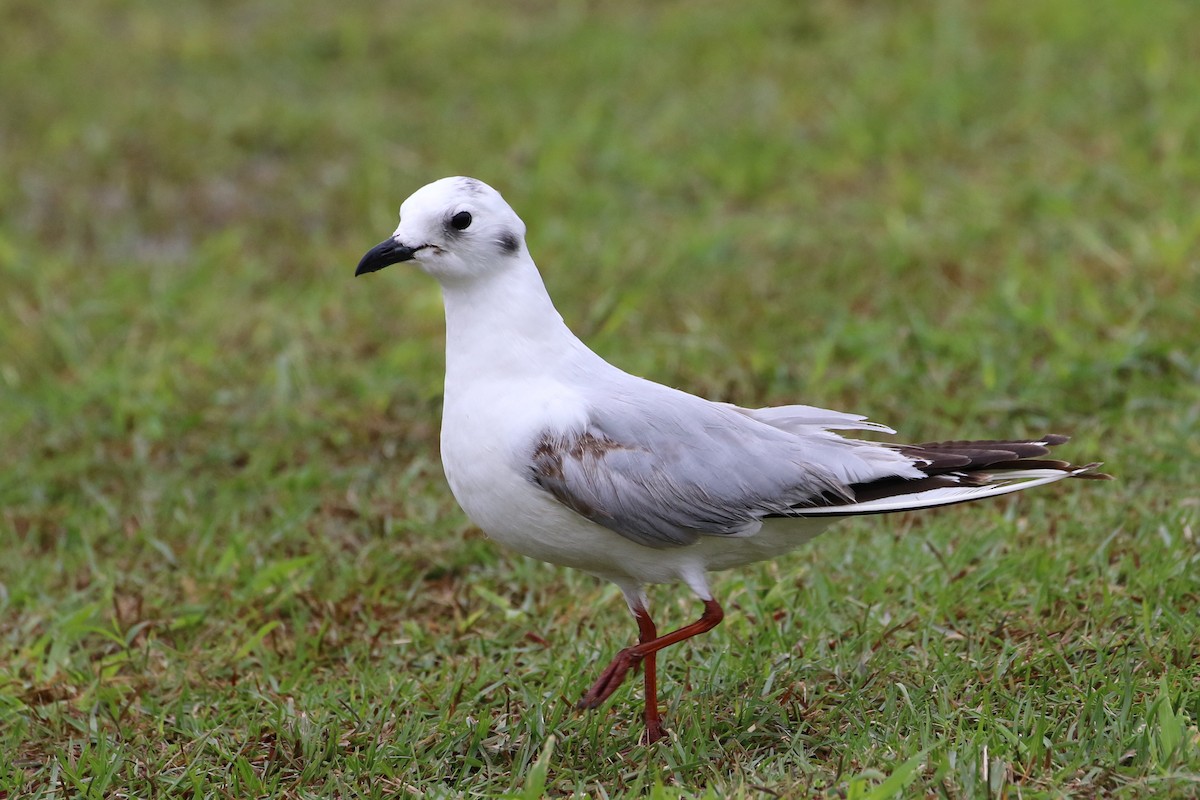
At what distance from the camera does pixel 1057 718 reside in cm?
322

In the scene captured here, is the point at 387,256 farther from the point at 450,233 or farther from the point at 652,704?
the point at 652,704

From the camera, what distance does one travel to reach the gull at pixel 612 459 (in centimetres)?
327

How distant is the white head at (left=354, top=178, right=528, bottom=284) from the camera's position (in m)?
3.37

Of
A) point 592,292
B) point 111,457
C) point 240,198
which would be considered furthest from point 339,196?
point 111,457

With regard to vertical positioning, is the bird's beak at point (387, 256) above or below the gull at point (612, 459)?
above

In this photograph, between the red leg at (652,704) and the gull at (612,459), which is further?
the red leg at (652,704)

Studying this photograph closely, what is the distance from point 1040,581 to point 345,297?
3.65m

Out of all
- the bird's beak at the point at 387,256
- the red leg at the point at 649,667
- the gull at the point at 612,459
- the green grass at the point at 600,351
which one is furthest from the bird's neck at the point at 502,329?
the green grass at the point at 600,351

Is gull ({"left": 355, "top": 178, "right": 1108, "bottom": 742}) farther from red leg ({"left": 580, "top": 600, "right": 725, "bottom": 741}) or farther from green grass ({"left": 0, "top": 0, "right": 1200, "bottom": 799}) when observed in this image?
green grass ({"left": 0, "top": 0, "right": 1200, "bottom": 799})

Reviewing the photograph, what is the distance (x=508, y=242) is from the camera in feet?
11.3

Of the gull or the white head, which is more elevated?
the white head

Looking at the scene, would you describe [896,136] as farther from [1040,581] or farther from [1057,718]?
[1057,718]

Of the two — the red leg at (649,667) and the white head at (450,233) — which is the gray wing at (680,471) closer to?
the red leg at (649,667)

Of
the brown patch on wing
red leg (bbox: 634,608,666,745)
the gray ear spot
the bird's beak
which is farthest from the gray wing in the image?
the bird's beak
